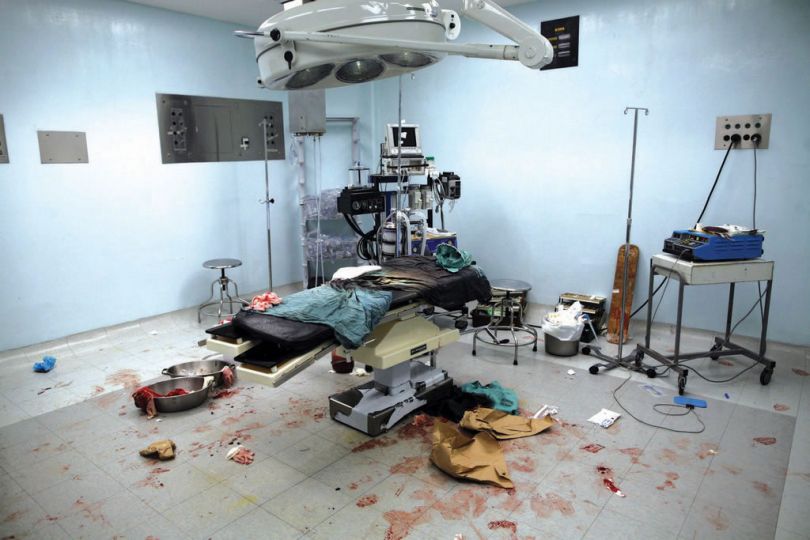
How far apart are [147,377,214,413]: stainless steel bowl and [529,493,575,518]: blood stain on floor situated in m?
2.13

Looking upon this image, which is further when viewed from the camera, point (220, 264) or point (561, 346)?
point (220, 264)

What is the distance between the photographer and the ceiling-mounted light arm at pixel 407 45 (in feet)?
6.02

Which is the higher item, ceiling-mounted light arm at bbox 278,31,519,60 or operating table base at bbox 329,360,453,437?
ceiling-mounted light arm at bbox 278,31,519,60

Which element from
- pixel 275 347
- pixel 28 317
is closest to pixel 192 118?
pixel 28 317

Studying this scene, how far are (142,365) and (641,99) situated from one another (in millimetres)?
4520

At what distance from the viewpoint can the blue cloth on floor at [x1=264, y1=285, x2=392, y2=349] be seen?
8.51ft

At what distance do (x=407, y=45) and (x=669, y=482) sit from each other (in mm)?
2330

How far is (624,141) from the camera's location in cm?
462

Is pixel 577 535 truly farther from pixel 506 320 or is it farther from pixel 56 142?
pixel 56 142

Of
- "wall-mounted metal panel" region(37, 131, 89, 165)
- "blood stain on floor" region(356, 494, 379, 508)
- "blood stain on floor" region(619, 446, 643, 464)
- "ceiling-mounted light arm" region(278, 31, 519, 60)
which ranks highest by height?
"ceiling-mounted light arm" region(278, 31, 519, 60)

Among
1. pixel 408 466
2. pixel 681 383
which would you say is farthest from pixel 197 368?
pixel 681 383

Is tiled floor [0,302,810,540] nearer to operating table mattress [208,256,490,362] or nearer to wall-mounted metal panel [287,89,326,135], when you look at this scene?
operating table mattress [208,256,490,362]

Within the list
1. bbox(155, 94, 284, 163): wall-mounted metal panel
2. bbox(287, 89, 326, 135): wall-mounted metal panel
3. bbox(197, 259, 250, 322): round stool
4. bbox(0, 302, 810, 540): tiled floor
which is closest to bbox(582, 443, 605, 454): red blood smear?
bbox(0, 302, 810, 540): tiled floor

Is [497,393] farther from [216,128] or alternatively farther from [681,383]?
[216,128]
